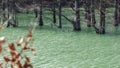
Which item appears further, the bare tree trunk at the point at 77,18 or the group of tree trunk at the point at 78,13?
the bare tree trunk at the point at 77,18

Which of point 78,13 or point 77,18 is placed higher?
point 78,13

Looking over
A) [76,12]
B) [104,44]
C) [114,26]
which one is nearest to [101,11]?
[76,12]

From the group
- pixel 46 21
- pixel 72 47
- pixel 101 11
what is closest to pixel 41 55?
pixel 72 47

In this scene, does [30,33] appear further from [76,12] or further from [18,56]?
[76,12]

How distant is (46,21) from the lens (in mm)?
16844

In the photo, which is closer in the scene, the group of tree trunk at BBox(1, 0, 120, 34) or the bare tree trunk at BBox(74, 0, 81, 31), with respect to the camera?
the group of tree trunk at BBox(1, 0, 120, 34)

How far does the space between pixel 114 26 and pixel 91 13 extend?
3.91 ft

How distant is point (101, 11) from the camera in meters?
13.3

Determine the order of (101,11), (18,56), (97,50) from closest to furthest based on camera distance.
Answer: (18,56) < (97,50) < (101,11)

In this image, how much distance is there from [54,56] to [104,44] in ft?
7.51

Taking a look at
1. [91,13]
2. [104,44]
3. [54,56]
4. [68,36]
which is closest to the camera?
[54,56]

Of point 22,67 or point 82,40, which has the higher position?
point 22,67

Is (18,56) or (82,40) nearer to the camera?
(18,56)

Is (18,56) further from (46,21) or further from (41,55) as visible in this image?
(46,21)
